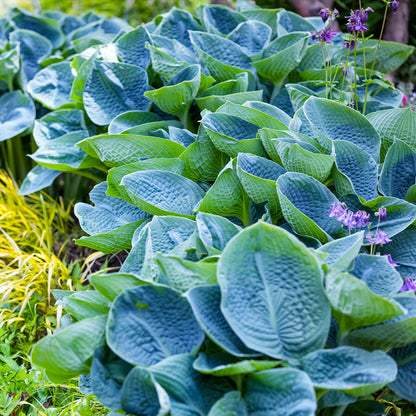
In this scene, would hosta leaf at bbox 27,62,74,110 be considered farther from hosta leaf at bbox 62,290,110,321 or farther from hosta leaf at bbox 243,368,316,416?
hosta leaf at bbox 243,368,316,416

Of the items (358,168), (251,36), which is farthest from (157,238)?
(251,36)

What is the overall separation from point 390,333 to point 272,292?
25cm

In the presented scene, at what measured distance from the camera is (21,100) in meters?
2.61

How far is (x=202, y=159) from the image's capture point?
165cm

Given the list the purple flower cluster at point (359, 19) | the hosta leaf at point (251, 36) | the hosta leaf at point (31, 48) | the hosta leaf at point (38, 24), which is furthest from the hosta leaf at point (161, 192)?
the hosta leaf at point (38, 24)

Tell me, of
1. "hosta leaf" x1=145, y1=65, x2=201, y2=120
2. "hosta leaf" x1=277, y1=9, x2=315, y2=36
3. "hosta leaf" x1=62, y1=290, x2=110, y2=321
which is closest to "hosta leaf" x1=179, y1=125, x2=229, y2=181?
"hosta leaf" x1=145, y1=65, x2=201, y2=120

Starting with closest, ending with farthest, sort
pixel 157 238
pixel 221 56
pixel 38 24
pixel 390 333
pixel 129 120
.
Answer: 1. pixel 390 333
2. pixel 157 238
3. pixel 129 120
4. pixel 221 56
5. pixel 38 24

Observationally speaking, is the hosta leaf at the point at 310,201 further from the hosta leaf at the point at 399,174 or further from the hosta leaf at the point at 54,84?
the hosta leaf at the point at 54,84

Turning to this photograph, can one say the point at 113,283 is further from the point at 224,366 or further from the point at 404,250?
the point at 404,250

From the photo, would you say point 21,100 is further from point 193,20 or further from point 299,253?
point 299,253

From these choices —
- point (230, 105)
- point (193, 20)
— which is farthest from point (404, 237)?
point (193, 20)

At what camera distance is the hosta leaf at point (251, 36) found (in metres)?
2.31

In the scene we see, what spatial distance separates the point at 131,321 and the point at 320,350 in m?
0.39

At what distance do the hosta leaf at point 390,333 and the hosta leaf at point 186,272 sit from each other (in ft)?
1.08
